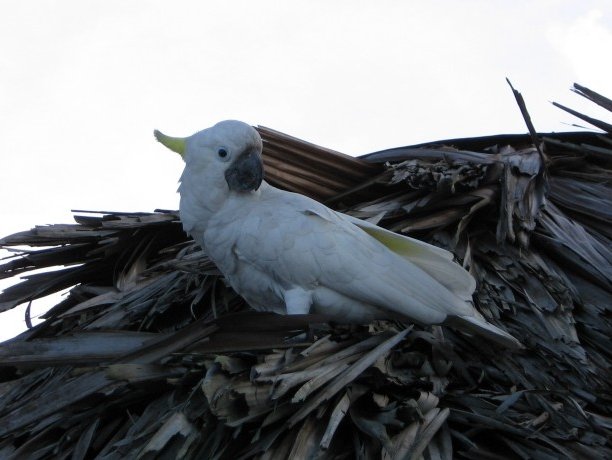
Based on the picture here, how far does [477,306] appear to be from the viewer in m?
2.73

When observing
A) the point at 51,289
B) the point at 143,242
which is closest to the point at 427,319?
the point at 143,242

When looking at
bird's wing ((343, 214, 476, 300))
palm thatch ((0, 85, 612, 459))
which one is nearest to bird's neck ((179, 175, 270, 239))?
palm thatch ((0, 85, 612, 459))

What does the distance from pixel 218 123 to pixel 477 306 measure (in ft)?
3.12

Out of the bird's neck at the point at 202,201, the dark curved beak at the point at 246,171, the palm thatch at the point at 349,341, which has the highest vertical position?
the dark curved beak at the point at 246,171

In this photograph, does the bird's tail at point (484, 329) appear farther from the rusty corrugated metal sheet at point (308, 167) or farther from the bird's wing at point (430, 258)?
the rusty corrugated metal sheet at point (308, 167)

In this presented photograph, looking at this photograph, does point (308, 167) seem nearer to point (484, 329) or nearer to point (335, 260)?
point (335, 260)

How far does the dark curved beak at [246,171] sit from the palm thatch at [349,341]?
1.19ft

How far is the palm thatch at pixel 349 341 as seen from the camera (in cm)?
220

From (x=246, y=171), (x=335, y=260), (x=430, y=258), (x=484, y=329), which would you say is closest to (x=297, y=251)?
(x=335, y=260)

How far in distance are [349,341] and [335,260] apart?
27 centimetres

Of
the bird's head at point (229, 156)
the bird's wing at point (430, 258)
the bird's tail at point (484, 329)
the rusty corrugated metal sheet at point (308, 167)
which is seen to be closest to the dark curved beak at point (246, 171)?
the bird's head at point (229, 156)

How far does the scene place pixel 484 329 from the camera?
2479 millimetres

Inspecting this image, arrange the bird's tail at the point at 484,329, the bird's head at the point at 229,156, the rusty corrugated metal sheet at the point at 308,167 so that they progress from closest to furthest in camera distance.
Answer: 1. the bird's tail at the point at 484,329
2. the bird's head at the point at 229,156
3. the rusty corrugated metal sheet at the point at 308,167

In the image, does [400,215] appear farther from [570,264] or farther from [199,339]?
[199,339]
